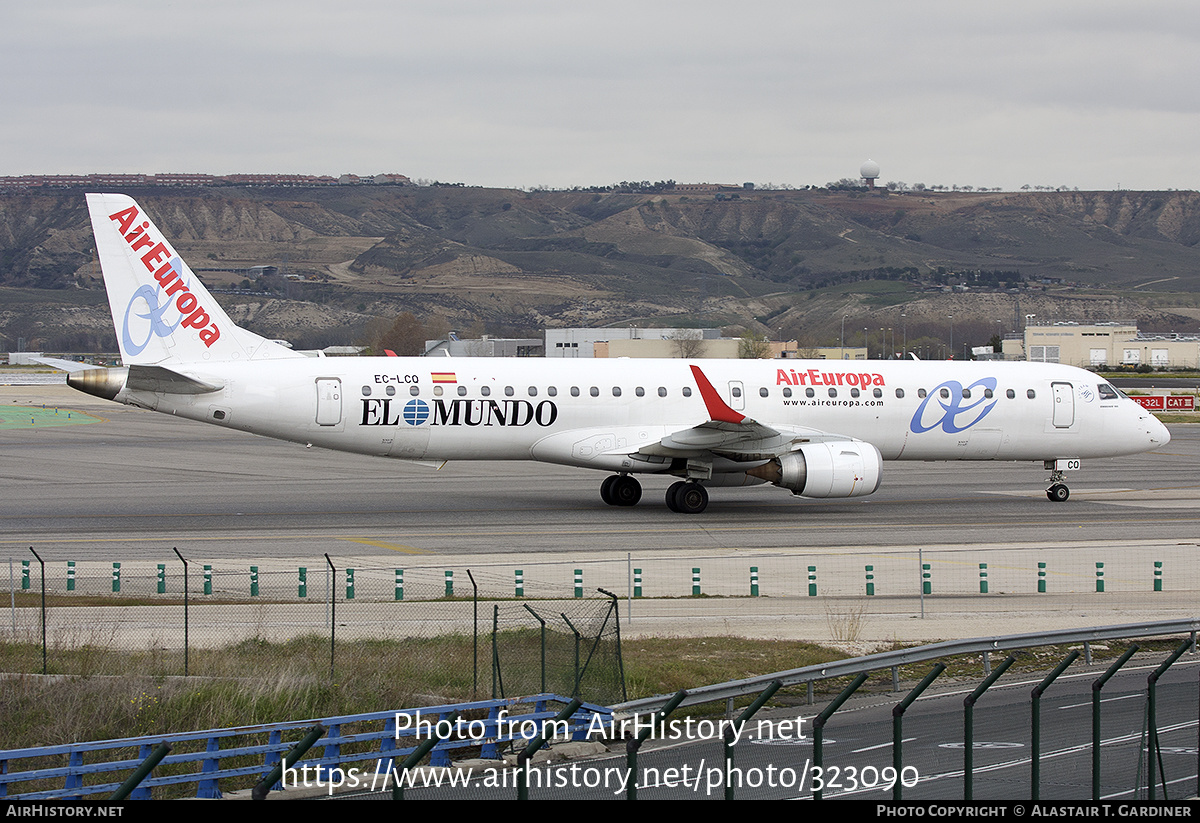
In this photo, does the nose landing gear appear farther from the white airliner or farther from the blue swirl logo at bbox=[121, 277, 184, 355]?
the blue swirl logo at bbox=[121, 277, 184, 355]

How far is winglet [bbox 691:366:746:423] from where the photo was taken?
102ft

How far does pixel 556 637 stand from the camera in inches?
588

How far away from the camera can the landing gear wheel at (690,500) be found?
32.5m

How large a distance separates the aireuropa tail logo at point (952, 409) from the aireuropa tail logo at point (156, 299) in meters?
19.7

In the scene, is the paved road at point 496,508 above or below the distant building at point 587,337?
below

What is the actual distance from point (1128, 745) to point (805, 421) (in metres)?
23.0

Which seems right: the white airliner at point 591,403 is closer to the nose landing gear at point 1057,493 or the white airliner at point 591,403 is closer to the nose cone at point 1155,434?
the nose landing gear at point 1057,493

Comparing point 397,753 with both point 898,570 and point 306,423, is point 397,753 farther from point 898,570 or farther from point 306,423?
point 306,423

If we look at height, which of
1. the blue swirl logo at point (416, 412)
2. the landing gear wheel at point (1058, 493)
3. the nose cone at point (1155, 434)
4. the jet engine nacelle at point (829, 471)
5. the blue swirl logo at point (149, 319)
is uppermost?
the blue swirl logo at point (149, 319)

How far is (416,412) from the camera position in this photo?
3166 cm

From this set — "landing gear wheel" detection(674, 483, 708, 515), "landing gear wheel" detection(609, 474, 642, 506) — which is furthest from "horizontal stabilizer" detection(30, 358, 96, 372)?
"landing gear wheel" detection(674, 483, 708, 515)

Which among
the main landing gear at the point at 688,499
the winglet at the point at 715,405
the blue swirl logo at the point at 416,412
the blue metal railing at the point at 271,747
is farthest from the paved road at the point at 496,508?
the blue metal railing at the point at 271,747

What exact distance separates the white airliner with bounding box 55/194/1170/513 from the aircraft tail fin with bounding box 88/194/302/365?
4cm

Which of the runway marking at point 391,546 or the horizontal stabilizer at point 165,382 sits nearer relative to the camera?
the runway marking at point 391,546
